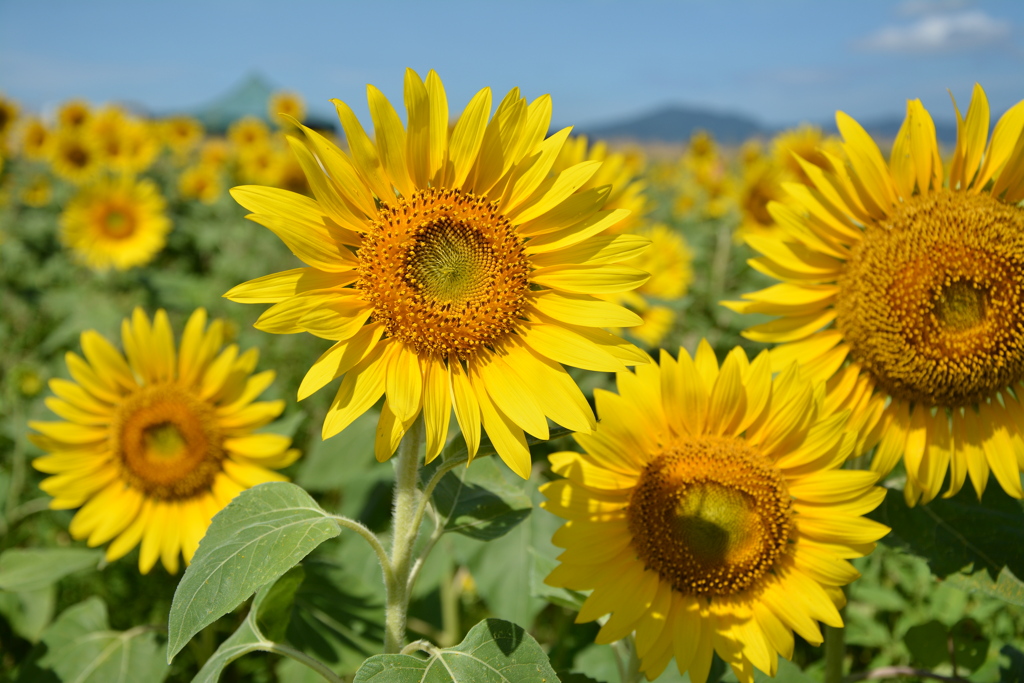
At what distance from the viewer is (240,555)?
1430 mm

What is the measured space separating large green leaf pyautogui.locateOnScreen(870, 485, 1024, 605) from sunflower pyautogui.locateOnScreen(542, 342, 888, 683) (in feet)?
1.10

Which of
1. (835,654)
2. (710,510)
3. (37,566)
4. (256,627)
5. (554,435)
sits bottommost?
(37,566)

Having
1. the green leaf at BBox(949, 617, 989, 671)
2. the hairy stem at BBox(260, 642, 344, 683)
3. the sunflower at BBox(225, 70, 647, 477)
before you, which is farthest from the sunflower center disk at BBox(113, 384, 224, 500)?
the green leaf at BBox(949, 617, 989, 671)

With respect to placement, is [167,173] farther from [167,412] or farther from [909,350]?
[909,350]

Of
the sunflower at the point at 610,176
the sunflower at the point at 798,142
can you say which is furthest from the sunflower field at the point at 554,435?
the sunflower at the point at 798,142

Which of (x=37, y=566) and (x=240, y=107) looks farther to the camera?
(x=240, y=107)

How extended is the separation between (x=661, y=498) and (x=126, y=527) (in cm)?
206

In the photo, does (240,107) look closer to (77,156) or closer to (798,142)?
(77,156)

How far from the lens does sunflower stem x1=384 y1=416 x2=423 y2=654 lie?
1.66 metres

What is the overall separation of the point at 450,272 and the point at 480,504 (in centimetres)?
61

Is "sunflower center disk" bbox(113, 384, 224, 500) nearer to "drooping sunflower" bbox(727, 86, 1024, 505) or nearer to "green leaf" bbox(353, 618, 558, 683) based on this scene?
"green leaf" bbox(353, 618, 558, 683)

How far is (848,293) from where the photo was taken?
2.12 metres

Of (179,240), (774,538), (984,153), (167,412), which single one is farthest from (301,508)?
(179,240)

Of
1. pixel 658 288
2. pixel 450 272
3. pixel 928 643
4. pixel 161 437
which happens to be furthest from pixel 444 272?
pixel 658 288
